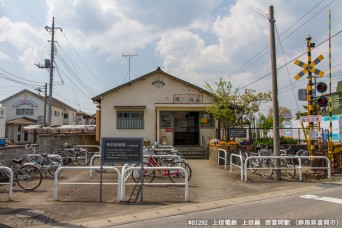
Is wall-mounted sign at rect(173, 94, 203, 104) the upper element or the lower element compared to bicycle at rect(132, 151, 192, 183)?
upper

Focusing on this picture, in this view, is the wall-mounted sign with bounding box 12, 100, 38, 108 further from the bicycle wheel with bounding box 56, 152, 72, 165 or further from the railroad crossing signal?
the railroad crossing signal

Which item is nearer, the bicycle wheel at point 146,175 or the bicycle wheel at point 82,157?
the bicycle wheel at point 146,175

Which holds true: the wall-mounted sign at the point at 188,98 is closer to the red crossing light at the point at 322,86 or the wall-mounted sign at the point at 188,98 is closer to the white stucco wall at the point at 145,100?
the white stucco wall at the point at 145,100

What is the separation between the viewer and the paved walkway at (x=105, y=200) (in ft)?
21.1

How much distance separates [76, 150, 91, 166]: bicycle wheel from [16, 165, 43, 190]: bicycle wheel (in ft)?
18.6

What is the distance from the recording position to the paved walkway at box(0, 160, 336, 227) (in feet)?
21.1

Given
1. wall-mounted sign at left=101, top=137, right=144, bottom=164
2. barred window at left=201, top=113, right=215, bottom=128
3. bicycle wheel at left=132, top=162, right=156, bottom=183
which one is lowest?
bicycle wheel at left=132, top=162, right=156, bottom=183

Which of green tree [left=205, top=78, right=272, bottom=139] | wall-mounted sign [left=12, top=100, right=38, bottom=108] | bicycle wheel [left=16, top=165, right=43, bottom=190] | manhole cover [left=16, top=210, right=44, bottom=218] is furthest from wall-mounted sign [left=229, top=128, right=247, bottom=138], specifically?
wall-mounted sign [left=12, top=100, right=38, bottom=108]

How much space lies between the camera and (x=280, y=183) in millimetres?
10492

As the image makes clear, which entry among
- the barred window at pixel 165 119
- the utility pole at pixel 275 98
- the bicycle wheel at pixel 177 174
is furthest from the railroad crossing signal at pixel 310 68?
the barred window at pixel 165 119

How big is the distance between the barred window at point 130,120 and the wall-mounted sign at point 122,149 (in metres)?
13.6

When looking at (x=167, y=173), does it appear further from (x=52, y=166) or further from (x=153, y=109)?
(x=153, y=109)

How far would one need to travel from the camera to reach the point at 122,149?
26.4ft

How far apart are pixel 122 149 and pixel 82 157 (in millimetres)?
8419
